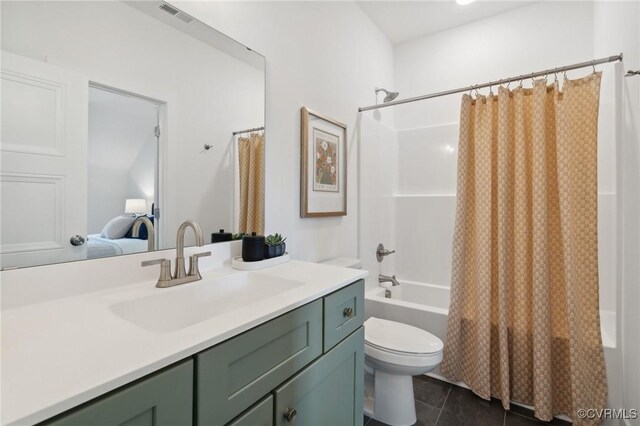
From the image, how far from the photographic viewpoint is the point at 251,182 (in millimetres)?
1507

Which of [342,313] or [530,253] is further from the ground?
[530,253]

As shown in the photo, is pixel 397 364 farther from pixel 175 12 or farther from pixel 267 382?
pixel 175 12

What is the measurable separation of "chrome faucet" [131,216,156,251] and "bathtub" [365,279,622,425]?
1495mm

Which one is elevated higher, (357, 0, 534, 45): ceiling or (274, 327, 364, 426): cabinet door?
(357, 0, 534, 45): ceiling

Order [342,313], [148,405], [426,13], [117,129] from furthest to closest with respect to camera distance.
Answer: [426,13] → [342,313] → [117,129] → [148,405]

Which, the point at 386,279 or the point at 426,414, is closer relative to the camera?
the point at 426,414

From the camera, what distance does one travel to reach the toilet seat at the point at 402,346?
Result: 1510 millimetres

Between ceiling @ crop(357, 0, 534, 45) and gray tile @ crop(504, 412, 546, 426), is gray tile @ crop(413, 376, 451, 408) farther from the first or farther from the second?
ceiling @ crop(357, 0, 534, 45)

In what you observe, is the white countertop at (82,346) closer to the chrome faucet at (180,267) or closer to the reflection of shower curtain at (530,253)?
the chrome faucet at (180,267)

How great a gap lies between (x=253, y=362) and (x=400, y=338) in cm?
112

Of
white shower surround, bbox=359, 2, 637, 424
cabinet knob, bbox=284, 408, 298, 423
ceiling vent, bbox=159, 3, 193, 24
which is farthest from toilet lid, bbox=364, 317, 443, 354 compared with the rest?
ceiling vent, bbox=159, 3, 193, 24

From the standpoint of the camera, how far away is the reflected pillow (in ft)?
3.30

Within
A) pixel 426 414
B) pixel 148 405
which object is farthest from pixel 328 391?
pixel 426 414

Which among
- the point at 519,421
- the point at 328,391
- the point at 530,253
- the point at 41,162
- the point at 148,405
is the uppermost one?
the point at 41,162
